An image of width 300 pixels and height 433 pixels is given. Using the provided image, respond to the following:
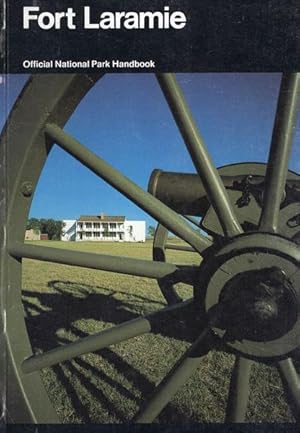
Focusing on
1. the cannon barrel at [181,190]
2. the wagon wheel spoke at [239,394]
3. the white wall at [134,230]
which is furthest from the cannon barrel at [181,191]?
the wagon wheel spoke at [239,394]

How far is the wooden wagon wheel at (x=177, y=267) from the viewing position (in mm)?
1551

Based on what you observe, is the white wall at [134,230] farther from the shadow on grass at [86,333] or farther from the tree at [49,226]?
the shadow on grass at [86,333]

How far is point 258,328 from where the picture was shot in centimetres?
158

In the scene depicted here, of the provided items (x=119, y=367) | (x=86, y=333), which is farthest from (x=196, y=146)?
(x=86, y=333)

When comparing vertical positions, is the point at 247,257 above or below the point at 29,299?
above

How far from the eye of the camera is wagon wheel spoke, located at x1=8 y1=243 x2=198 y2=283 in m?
1.70

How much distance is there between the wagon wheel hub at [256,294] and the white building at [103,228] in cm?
53

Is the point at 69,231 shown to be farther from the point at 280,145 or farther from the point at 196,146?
the point at 280,145

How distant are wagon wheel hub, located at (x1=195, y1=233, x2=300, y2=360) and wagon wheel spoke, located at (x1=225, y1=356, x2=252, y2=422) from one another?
36cm

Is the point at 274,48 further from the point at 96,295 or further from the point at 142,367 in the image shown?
the point at 96,295

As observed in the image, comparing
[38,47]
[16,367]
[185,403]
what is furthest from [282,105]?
[185,403]

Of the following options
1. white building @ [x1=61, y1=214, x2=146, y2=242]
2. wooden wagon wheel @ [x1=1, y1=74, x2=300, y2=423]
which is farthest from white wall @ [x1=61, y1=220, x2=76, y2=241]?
wooden wagon wheel @ [x1=1, y1=74, x2=300, y2=423]

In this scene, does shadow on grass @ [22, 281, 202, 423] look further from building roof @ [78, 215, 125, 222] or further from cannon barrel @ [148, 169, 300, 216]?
cannon barrel @ [148, 169, 300, 216]

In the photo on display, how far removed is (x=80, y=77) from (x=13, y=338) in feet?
2.83
